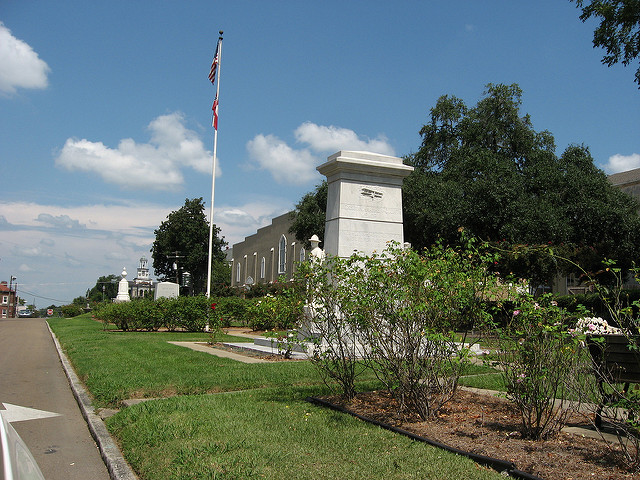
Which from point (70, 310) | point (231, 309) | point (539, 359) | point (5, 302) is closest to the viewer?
point (539, 359)

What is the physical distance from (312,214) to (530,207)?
12910 millimetres

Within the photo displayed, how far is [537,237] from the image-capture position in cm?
2459

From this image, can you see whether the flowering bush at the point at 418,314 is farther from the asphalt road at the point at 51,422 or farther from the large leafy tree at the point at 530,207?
the large leafy tree at the point at 530,207

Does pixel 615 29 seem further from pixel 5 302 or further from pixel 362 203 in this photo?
pixel 5 302

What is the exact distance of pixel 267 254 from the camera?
63688 mm

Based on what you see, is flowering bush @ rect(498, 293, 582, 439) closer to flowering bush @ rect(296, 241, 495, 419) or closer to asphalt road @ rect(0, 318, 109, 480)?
flowering bush @ rect(296, 241, 495, 419)

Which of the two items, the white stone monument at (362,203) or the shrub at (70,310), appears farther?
the shrub at (70,310)

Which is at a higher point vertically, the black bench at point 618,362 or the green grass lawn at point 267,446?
the black bench at point 618,362

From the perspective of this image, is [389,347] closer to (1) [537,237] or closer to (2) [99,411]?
(2) [99,411]

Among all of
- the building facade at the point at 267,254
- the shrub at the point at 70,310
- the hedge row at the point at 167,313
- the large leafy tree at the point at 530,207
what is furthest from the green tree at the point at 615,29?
the shrub at the point at 70,310

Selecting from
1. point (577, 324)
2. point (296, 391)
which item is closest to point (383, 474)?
point (577, 324)

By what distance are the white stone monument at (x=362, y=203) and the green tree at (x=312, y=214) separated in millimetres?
19625

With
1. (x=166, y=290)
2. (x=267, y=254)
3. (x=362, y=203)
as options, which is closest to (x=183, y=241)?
(x=267, y=254)

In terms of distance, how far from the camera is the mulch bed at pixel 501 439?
401 centimetres
